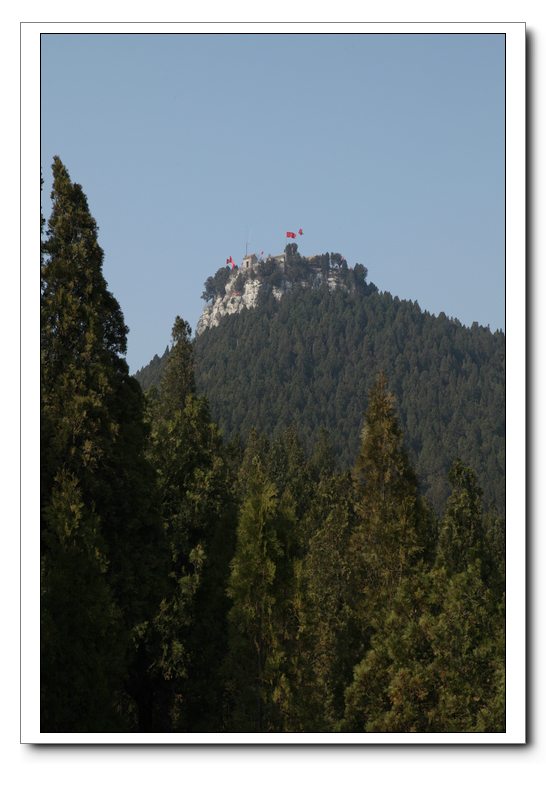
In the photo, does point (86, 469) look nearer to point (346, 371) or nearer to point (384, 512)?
point (384, 512)

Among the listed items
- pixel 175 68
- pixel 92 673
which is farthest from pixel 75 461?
pixel 175 68

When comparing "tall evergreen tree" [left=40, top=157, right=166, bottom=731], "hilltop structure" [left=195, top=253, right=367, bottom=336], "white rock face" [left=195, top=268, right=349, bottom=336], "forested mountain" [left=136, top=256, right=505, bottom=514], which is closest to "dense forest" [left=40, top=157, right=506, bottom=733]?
"tall evergreen tree" [left=40, top=157, right=166, bottom=731]

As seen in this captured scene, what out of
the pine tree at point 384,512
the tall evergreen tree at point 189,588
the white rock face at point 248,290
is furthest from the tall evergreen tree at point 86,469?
the white rock face at point 248,290
